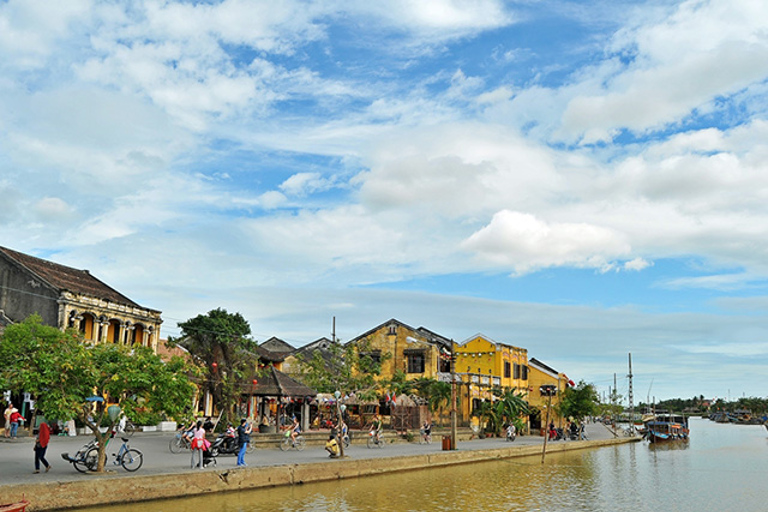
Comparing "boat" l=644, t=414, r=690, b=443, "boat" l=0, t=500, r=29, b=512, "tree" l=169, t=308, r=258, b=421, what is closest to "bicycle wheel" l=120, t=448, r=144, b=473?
"boat" l=0, t=500, r=29, b=512

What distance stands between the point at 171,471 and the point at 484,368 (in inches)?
1646

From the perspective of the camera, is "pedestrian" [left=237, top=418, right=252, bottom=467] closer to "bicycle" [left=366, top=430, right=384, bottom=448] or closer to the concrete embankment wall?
the concrete embankment wall

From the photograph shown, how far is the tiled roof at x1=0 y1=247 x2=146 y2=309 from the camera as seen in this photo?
1457 inches

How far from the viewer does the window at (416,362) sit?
183 feet

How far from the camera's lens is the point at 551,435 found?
2164 inches

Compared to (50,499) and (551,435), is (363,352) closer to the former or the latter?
(551,435)

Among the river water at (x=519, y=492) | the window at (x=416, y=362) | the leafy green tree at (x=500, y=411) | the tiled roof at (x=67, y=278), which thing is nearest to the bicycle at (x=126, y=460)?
the river water at (x=519, y=492)

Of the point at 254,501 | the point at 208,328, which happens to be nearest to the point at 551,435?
the point at 208,328

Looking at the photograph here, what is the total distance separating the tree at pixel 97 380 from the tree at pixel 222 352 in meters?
14.1

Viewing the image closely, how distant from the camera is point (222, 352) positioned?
37469 millimetres

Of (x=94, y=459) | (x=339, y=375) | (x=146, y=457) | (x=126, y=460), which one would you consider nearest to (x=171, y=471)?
(x=126, y=460)

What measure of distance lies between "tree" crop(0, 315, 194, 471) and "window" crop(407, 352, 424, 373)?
34.5m

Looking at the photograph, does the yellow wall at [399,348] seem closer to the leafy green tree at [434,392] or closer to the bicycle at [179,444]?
the leafy green tree at [434,392]

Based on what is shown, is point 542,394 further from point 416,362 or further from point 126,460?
point 126,460
